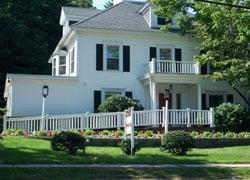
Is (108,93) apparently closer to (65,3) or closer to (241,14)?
(241,14)

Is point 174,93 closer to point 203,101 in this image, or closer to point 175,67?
point 203,101

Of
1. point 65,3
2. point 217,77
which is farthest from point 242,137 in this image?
point 65,3

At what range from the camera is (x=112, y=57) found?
106ft

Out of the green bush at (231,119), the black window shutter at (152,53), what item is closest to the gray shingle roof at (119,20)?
the black window shutter at (152,53)

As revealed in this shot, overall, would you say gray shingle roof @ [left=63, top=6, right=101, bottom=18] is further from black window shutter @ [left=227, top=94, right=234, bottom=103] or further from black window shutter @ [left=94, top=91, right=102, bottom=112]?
black window shutter @ [left=227, top=94, right=234, bottom=103]

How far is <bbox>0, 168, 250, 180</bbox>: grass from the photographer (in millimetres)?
13625

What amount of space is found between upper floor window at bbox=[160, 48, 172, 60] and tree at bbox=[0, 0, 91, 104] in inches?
689

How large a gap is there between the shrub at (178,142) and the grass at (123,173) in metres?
3.66

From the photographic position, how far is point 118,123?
89.0 ft

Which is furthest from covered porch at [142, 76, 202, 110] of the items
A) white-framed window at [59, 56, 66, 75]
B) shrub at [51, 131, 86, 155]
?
shrub at [51, 131, 86, 155]

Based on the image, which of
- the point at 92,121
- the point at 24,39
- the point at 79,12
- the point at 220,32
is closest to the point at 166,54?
the point at 220,32

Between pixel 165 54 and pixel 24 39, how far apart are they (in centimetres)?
1971

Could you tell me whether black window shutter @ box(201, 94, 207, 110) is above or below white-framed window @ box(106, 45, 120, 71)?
below

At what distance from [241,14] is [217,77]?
4635mm
